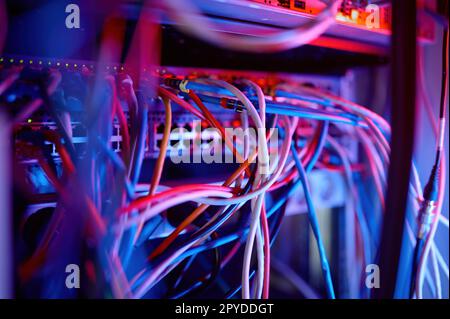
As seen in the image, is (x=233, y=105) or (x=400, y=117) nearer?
(x=400, y=117)

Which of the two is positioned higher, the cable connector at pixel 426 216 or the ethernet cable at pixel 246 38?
the ethernet cable at pixel 246 38

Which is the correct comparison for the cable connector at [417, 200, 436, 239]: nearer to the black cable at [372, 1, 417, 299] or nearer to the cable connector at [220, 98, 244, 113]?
the black cable at [372, 1, 417, 299]

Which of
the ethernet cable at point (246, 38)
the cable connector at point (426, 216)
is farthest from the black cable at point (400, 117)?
the cable connector at point (426, 216)

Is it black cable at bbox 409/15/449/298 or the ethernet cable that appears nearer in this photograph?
the ethernet cable

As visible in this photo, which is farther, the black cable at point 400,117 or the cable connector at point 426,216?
the cable connector at point 426,216

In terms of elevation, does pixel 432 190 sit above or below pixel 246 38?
below

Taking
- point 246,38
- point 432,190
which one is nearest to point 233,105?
point 246,38

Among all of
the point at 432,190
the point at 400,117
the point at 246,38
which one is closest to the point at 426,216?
the point at 432,190

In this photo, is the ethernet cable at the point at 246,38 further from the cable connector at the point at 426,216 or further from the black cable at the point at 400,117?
the cable connector at the point at 426,216

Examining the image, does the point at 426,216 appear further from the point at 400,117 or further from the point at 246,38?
the point at 246,38

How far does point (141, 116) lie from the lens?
45cm

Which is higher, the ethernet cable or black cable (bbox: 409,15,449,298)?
the ethernet cable

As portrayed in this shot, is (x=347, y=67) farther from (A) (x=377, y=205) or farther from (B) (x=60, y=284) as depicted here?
(B) (x=60, y=284)

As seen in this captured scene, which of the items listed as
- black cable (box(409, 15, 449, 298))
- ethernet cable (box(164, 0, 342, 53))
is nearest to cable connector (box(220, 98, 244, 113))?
ethernet cable (box(164, 0, 342, 53))
